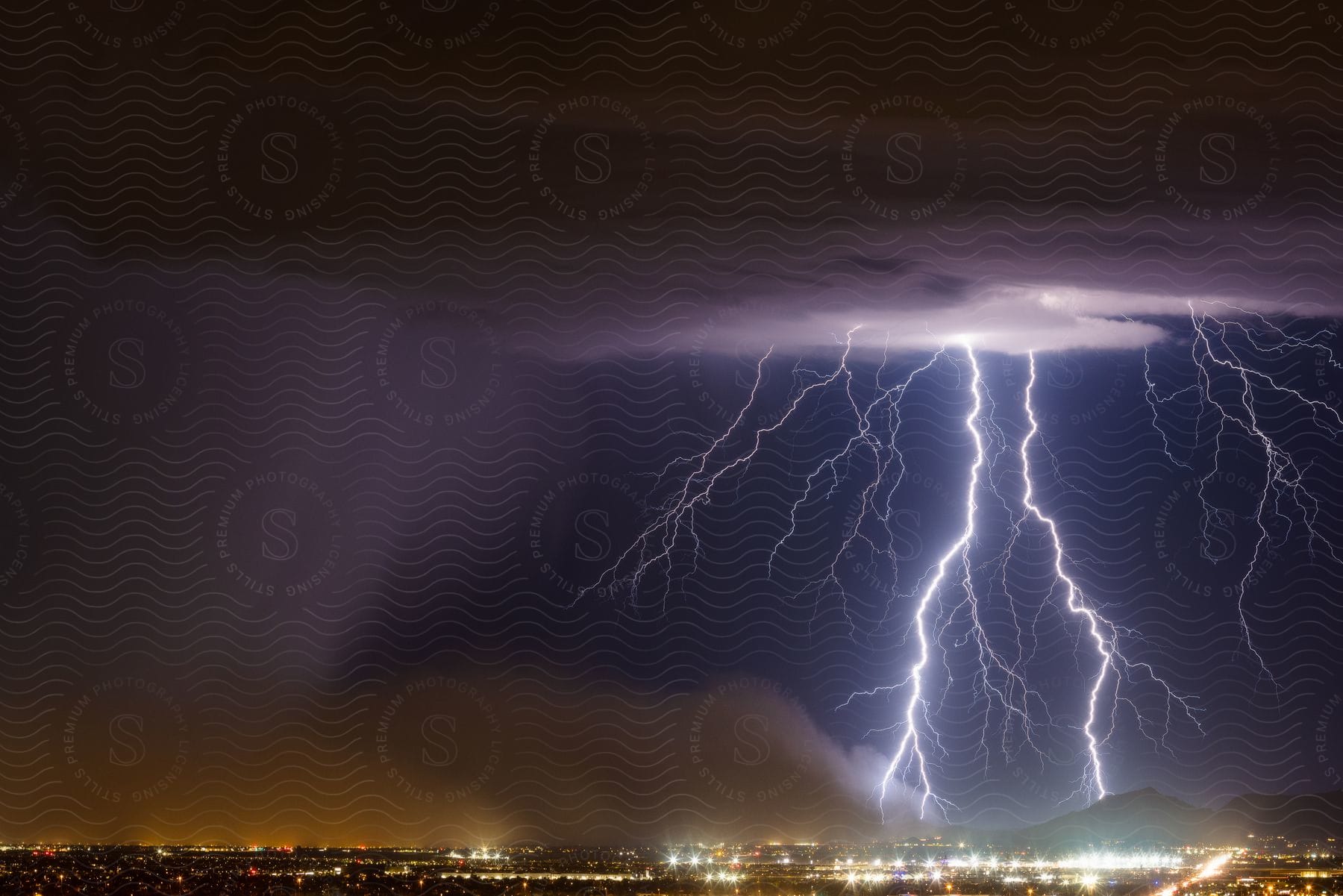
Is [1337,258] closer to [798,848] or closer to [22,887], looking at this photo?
[798,848]

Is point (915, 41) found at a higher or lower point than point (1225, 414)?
higher

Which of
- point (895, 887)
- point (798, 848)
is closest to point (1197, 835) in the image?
point (895, 887)

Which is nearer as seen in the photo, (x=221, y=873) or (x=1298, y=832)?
(x=1298, y=832)

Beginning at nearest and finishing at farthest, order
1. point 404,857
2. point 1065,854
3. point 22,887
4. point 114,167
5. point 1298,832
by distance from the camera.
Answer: point 114,167
point 1298,832
point 22,887
point 404,857
point 1065,854

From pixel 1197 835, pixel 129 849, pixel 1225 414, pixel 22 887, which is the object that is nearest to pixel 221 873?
pixel 129 849

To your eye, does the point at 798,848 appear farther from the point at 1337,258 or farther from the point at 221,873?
the point at 221,873

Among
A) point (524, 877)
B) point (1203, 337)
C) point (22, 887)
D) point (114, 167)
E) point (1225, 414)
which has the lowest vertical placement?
point (524, 877)

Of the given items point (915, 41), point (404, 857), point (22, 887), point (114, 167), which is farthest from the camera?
point (404, 857)

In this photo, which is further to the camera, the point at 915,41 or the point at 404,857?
the point at 404,857

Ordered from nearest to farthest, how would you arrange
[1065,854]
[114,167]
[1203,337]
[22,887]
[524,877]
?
[114,167], [1203,337], [22,887], [1065,854], [524,877]
